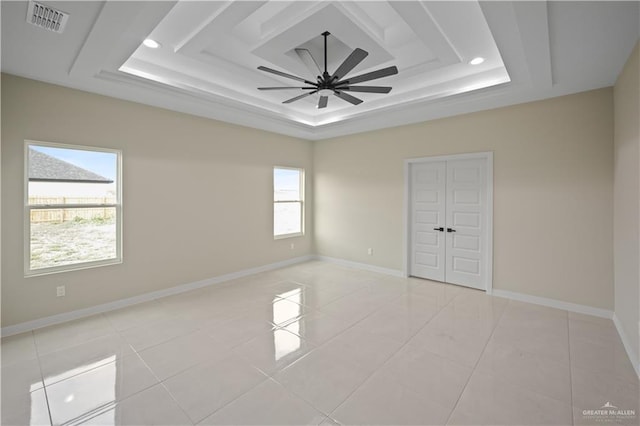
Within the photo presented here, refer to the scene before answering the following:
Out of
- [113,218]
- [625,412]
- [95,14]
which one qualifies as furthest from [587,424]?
[113,218]

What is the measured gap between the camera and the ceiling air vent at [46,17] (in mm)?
2076

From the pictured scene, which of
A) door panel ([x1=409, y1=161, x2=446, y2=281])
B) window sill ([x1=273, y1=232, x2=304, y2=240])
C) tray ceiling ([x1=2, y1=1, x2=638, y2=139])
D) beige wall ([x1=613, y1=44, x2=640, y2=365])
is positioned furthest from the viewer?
window sill ([x1=273, y1=232, x2=304, y2=240])

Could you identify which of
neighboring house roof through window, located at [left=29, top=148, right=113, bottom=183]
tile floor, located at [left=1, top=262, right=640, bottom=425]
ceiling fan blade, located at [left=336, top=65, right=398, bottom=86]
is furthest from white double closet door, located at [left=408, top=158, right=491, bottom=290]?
neighboring house roof through window, located at [left=29, top=148, right=113, bottom=183]

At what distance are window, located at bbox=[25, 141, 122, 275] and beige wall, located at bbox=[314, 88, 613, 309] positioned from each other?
4494 mm

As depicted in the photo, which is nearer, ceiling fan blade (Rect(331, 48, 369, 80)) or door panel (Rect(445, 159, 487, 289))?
ceiling fan blade (Rect(331, 48, 369, 80))

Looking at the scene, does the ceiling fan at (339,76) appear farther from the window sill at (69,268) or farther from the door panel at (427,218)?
the window sill at (69,268)

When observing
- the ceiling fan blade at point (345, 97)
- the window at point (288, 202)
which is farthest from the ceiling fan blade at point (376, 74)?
the window at point (288, 202)

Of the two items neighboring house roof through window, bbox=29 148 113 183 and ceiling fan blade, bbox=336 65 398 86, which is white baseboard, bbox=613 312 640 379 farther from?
neighboring house roof through window, bbox=29 148 113 183

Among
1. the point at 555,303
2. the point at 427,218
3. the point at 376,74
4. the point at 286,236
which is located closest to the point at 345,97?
the point at 376,74

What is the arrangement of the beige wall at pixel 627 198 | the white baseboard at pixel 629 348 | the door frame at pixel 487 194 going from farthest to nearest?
the door frame at pixel 487 194
the beige wall at pixel 627 198
the white baseboard at pixel 629 348

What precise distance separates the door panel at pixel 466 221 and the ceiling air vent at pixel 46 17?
4.95m

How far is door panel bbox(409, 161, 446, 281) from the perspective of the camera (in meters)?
4.95

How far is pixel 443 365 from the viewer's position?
8.35ft

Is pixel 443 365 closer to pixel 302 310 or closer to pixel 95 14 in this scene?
pixel 302 310
